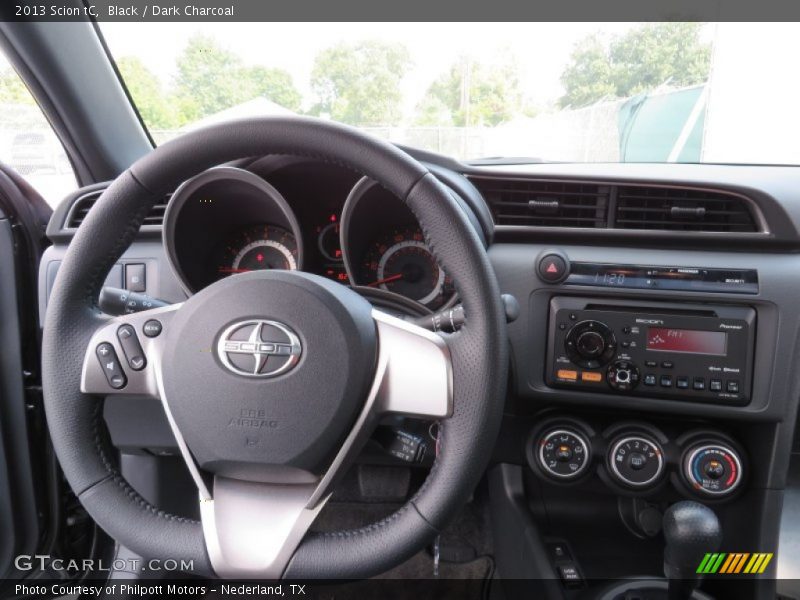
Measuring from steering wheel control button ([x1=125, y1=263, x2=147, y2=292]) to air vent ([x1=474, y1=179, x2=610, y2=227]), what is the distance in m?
0.99

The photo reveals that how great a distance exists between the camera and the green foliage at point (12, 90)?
1.71 m

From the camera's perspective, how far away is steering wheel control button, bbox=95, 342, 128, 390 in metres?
1.02

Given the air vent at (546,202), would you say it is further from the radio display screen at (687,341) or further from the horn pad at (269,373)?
the horn pad at (269,373)

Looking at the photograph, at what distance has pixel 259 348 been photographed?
95 cm

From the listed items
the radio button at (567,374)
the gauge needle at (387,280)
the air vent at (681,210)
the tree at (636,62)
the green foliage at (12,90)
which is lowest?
the radio button at (567,374)

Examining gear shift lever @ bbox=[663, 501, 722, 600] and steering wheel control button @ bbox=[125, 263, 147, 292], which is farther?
steering wheel control button @ bbox=[125, 263, 147, 292]

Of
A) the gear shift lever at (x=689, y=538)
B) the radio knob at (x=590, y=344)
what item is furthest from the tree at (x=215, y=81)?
the gear shift lever at (x=689, y=538)

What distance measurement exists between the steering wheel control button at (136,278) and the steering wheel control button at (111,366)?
0.69 metres

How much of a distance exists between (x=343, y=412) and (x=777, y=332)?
1053 millimetres

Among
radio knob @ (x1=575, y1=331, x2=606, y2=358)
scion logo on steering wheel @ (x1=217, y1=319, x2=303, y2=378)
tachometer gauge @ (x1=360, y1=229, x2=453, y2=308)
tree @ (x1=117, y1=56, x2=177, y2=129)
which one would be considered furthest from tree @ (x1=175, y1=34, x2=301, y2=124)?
radio knob @ (x1=575, y1=331, x2=606, y2=358)

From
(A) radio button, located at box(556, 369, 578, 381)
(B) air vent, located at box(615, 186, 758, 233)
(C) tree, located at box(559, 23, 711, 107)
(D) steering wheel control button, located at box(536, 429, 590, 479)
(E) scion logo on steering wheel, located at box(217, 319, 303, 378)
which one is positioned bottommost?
(D) steering wheel control button, located at box(536, 429, 590, 479)

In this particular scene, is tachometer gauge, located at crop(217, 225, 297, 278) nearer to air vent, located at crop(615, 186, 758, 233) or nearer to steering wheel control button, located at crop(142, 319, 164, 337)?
steering wheel control button, located at crop(142, 319, 164, 337)

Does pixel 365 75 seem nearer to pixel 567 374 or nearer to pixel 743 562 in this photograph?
pixel 567 374

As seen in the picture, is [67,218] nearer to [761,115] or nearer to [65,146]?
[65,146]
